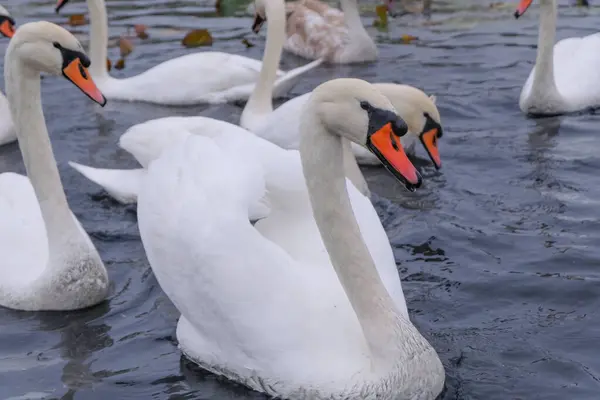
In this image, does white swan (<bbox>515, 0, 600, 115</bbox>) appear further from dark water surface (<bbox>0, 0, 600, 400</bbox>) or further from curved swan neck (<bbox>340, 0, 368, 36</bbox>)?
curved swan neck (<bbox>340, 0, 368, 36</bbox>)

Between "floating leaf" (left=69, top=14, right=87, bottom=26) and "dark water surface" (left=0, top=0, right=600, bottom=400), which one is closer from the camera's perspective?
"dark water surface" (left=0, top=0, right=600, bottom=400)

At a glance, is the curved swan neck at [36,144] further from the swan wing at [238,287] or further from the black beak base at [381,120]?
the black beak base at [381,120]

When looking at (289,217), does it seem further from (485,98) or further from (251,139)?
(485,98)

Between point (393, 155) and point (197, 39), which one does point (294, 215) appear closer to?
point (393, 155)

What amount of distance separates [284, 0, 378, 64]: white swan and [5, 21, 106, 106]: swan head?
5.74m

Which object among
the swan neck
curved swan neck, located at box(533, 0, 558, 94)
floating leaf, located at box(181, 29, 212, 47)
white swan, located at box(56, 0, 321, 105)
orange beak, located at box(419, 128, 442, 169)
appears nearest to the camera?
the swan neck

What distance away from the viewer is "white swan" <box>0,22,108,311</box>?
20.3ft

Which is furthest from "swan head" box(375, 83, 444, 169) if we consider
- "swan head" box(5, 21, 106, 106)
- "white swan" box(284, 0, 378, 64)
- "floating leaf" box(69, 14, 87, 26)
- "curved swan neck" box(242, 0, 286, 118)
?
"floating leaf" box(69, 14, 87, 26)

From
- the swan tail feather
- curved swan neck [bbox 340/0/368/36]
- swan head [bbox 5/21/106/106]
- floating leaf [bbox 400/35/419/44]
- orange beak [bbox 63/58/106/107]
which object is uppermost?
swan head [bbox 5/21/106/106]

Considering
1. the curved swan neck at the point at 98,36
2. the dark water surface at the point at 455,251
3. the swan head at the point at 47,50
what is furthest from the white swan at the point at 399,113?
the curved swan neck at the point at 98,36

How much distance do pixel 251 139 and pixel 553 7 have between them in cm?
481

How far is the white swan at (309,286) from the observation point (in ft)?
15.6

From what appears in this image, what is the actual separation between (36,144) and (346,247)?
7.32ft

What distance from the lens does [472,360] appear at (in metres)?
5.60
